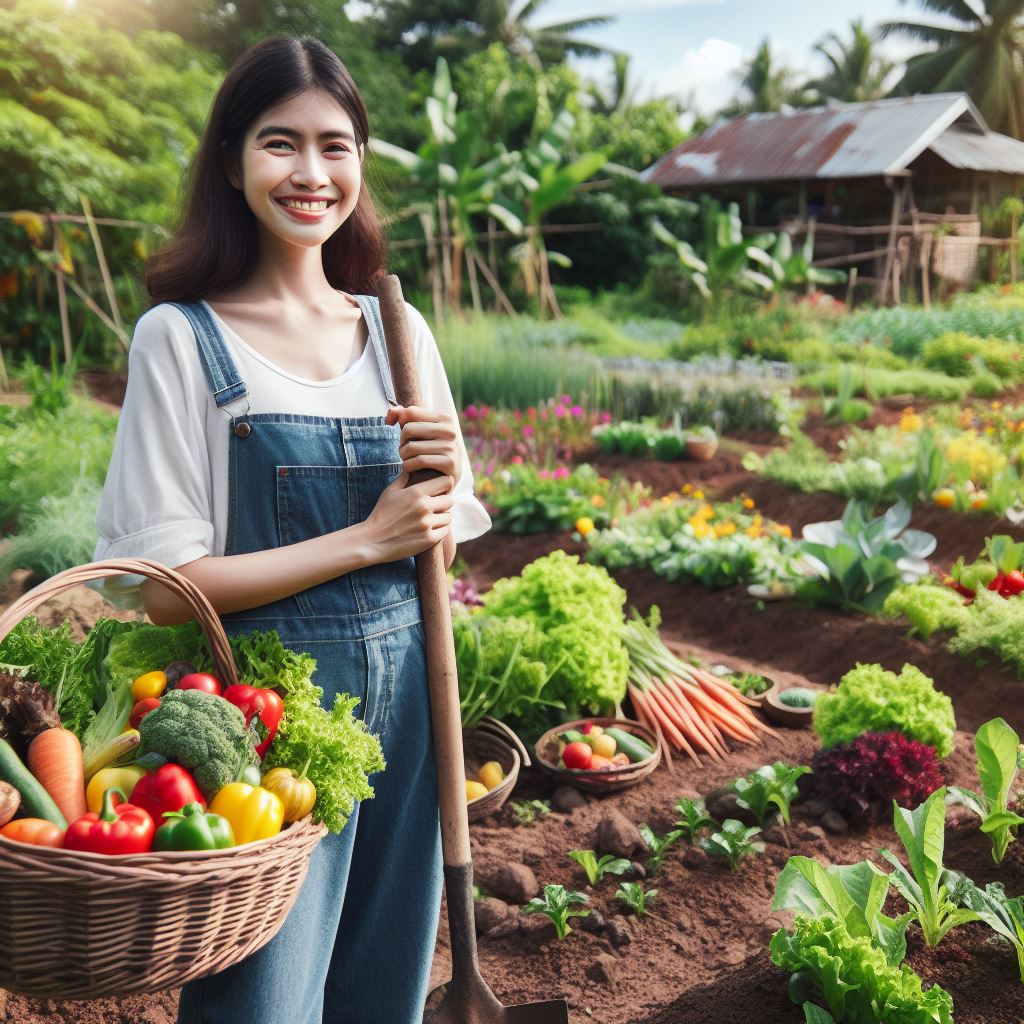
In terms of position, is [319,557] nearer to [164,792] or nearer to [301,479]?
[301,479]

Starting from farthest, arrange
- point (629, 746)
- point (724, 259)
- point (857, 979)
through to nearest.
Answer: point (724, 259) < point (629, 746) < point (857, 979)

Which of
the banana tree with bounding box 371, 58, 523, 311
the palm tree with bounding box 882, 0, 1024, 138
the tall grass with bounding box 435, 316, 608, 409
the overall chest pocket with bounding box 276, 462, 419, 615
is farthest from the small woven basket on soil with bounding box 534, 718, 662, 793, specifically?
the palm tree with bounding box 882, 0, 1024, 138

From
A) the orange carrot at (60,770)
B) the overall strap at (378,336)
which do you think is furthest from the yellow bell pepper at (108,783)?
the overall strap at (378,336)

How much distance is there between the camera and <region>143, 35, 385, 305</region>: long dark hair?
1760mm

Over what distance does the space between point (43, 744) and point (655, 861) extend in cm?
225

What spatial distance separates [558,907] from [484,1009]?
0.85 meters

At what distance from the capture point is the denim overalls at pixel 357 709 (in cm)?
159

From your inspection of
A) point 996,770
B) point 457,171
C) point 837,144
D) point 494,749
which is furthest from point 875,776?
point 837,144

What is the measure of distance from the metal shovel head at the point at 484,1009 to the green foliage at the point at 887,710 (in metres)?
1.81

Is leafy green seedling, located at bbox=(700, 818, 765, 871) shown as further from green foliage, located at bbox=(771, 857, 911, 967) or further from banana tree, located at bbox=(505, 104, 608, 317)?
banana tree, located at bbox=(505, 104, 608, 317)

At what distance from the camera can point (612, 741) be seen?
12.2 feet

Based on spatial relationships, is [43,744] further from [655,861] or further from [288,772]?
[655,861]

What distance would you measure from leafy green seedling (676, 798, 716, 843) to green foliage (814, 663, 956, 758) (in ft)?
1.75

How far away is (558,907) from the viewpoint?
2.89 metres
